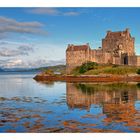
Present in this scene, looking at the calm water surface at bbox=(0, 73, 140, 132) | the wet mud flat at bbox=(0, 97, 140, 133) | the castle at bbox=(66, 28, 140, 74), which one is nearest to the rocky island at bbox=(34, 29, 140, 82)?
the castle at bbox=(66, 28, 140, 74)

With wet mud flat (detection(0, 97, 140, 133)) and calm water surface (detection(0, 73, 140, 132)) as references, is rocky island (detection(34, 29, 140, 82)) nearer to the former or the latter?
calm water surface (detection(0, 73, 140, 132))

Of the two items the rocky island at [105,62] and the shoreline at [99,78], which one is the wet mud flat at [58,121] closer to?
the rocky island at [105,62]

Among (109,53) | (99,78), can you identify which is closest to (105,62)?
(109,53)

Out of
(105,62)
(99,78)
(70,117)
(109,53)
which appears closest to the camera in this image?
(70,117)

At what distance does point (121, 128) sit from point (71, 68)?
15.2 meters

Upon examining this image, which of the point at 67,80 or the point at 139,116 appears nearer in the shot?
the point at 139,116

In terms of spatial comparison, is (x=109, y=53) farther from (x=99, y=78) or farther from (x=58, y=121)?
(x=58, y=121)

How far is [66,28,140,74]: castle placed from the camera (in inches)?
840

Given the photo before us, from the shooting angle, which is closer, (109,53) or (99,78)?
(99,78)

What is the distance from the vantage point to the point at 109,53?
2200cm
